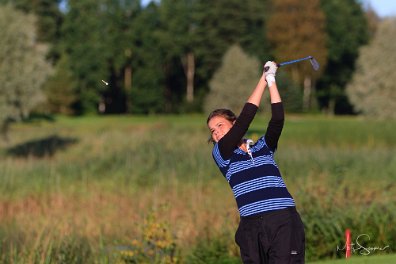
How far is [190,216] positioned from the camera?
11.7 meters

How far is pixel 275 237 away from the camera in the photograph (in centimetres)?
503

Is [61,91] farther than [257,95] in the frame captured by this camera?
Yes

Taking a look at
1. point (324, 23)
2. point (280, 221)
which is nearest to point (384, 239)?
point (280, 221)

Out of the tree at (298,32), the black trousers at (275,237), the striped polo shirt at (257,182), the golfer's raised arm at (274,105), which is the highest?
the tree at (298,32)

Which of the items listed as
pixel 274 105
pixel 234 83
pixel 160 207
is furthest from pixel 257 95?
pixel 234 83

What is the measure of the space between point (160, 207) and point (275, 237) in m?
5.06

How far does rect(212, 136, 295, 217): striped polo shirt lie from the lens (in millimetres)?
5047

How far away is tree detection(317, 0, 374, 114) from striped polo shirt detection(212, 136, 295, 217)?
250 ft

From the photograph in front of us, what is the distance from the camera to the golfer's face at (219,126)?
5227 millimetres

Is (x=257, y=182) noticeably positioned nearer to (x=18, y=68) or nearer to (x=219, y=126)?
(x=219, y=126)

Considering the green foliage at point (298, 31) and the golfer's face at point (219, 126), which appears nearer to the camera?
the golfer's face at point (219, 126)

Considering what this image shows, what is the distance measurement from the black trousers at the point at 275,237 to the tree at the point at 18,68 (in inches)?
980

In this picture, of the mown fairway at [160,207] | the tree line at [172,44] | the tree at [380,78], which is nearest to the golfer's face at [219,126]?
the mown fairway at [160,207]

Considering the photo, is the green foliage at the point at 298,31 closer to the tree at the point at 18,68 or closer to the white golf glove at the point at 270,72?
the tree at the point at 18,68
